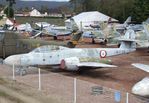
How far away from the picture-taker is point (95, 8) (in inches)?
4483

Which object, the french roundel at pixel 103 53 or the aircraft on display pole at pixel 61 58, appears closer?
the aircraft on display pole at pixel 61 58

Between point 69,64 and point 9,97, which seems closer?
point 9,97

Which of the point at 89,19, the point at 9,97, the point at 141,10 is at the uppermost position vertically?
the point at 141,10

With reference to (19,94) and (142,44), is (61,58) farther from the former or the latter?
(142,44)

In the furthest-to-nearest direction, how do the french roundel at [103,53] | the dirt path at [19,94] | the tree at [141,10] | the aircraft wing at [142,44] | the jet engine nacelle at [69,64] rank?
the tree at [141,10] → the aircraft wing at [142,44] → the french roundel at [103,53] → the jet engine nacelle at [69,64] → the dirt path at [19,94]

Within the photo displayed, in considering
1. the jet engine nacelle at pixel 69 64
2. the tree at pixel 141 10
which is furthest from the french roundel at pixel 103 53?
the tree at pixel 141 10

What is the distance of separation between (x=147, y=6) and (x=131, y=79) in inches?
2322

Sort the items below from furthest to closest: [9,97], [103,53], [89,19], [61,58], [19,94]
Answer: [89,19] < [103,53] < [61,58] < [19,94] < [9,97]

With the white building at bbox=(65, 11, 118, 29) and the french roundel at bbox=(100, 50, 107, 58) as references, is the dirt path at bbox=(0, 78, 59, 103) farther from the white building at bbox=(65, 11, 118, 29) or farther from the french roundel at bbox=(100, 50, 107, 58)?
the white building at bbox=(65, 11, 118, 29)

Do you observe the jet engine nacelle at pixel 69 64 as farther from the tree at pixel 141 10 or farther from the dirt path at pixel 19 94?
the tree at pixel 141 10

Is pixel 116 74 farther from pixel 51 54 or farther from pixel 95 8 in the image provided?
pixel 95 8

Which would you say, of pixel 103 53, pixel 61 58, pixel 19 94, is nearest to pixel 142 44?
pixel 103 53

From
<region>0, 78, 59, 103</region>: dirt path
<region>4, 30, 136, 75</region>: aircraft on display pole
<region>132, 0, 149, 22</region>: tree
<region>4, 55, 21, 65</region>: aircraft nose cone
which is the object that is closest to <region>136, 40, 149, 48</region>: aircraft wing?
<region>4, 30, 136, 75</region>: aircraft on display pole

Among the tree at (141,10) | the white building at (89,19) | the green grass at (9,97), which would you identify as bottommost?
the green grass at (9,97)
